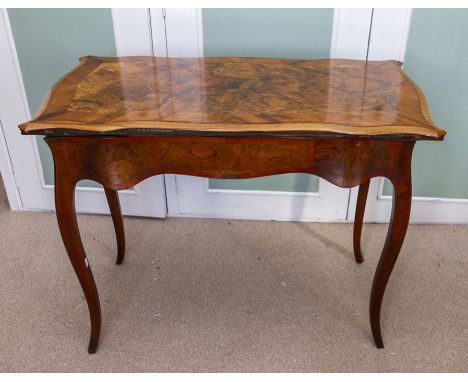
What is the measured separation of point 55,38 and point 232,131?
1.11 metres

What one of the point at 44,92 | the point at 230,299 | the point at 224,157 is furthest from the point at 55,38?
the point at 230,299

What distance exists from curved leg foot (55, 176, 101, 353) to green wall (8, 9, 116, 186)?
80 centimetres

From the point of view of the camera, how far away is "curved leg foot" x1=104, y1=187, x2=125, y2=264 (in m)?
1.72

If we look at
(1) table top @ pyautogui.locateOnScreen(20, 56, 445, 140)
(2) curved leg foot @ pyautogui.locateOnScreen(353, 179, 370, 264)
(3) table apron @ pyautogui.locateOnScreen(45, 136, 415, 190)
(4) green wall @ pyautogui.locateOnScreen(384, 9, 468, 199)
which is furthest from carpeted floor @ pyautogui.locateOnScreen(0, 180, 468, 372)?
(1) table top @ pyautogui.locateOnScreen(20, 56, 445, 140)

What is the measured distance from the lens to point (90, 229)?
2.09m

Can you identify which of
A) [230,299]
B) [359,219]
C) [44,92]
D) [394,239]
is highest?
[44,92]

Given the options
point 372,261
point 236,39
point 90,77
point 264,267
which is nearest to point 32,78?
point 90,77

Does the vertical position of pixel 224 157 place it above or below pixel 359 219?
above

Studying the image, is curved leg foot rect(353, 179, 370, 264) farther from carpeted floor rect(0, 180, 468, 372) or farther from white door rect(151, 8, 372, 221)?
white door rect(151, 8, 372, 221)

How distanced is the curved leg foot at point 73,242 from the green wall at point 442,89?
127 centimetres

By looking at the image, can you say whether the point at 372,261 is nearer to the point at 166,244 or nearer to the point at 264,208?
the point at 264,208

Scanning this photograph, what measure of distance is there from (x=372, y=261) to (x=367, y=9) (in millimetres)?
950

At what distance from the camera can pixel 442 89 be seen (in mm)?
1802

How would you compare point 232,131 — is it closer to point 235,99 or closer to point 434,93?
point 235,99
